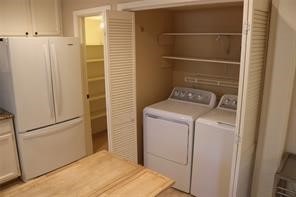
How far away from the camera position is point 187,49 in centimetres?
356

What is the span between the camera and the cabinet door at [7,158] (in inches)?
114

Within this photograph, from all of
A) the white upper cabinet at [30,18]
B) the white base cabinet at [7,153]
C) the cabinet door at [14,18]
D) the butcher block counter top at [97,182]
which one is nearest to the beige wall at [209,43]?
the white upper cabinet at [30,18]

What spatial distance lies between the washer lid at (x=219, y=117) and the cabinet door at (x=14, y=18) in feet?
8.60

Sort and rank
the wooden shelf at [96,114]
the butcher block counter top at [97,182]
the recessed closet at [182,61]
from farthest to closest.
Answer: the wooden shelf at [96,114]
the recessed closet at [182,61]
the butcher block counter top at [97,182]

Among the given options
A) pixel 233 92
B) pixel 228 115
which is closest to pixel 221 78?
pixel 233 92

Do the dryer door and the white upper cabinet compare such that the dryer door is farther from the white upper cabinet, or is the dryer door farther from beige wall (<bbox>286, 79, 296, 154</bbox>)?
the white upper cabinet

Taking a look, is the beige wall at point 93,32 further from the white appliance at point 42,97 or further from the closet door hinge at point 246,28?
the closet door hinge at point 246,28

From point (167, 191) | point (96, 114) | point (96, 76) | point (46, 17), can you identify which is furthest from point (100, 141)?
point (46, 17)

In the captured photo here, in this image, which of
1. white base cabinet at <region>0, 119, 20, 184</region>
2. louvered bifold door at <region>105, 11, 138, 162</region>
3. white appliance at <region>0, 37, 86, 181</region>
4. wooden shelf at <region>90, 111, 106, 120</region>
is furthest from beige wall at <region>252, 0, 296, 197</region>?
wooden shelf at <region>90, 111, 106, 120</region>

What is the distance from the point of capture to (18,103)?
283 cm

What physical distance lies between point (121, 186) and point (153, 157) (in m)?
1.53

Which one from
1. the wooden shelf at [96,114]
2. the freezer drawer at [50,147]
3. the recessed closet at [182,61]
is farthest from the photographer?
the wooden shelf at [96,114]

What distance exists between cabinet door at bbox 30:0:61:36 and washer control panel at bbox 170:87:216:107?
2.00 meters

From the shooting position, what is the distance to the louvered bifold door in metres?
2.55
